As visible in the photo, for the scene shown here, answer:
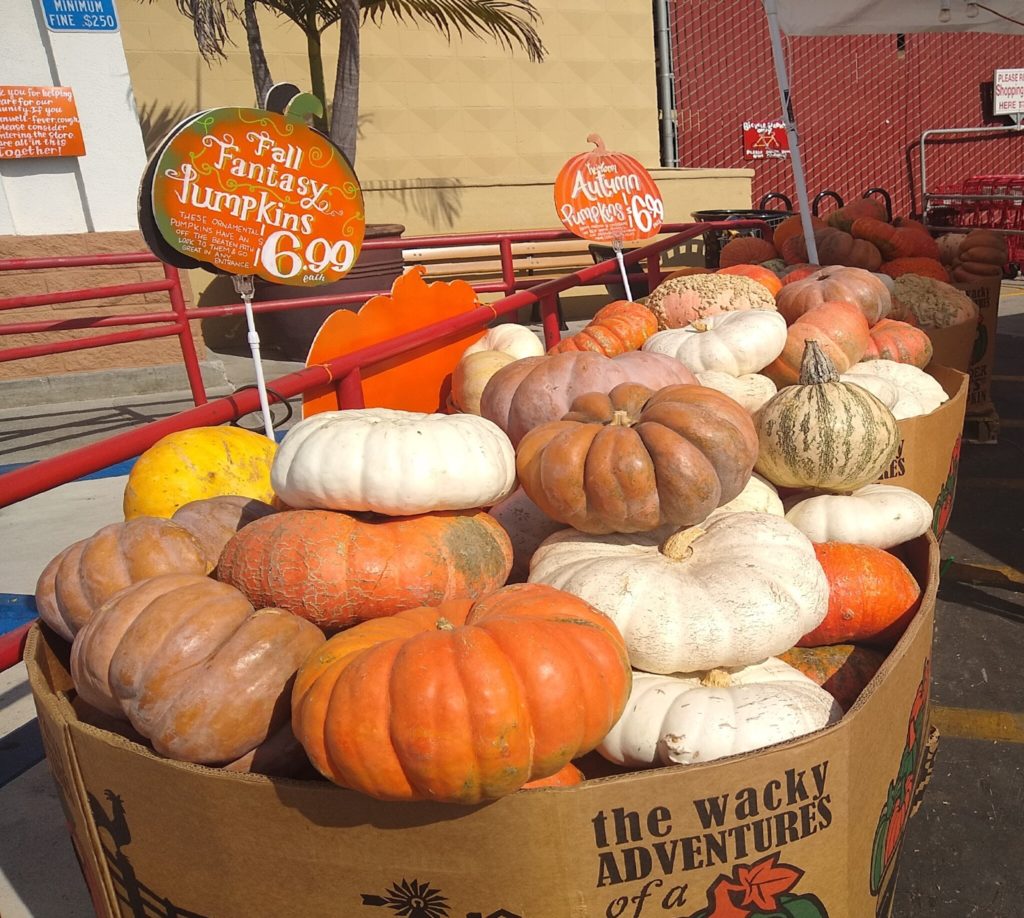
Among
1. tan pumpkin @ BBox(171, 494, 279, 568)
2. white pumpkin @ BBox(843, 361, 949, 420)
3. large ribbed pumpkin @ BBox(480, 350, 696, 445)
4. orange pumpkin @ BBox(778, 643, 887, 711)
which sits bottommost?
orange pumpkin @ BBox(778, 643, 887, 711)

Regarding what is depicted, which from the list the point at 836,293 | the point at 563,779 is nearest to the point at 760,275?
the point at 836,293

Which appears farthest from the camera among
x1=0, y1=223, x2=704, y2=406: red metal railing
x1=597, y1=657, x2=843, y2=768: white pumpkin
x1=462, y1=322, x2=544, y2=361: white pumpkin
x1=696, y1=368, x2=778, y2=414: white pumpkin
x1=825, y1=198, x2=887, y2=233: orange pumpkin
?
x1=825, y1=198, x2=887, y2=233: orange pumpkin

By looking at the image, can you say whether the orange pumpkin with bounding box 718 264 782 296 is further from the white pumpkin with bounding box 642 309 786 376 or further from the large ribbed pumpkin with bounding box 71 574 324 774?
the large ribbed pumpkin with bounding box 71 574 324 774

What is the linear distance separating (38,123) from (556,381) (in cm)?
676

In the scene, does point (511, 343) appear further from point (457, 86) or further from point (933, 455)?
point (457, 86)

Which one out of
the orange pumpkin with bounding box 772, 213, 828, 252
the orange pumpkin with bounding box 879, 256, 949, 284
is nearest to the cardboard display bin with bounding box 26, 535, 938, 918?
the orange pumpkin with bounding box 879, 256, 949, 284

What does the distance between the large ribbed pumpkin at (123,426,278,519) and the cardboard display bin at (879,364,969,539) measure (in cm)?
194

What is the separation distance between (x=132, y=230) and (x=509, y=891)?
766cm

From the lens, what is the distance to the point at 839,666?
1.84 meters

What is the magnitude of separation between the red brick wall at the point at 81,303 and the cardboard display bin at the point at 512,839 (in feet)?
23.2

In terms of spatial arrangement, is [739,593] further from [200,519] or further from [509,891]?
[200,519]

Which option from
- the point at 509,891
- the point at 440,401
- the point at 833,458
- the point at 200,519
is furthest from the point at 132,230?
the point at 509,891

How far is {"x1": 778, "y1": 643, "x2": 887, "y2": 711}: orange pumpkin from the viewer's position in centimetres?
179

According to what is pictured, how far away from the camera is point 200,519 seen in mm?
1954
